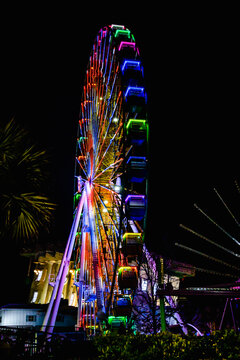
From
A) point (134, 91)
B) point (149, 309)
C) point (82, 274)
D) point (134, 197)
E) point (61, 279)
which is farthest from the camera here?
point (149, 309)

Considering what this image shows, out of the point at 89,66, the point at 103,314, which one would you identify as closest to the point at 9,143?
the point at 103,314

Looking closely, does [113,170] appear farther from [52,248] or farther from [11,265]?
[11,265]

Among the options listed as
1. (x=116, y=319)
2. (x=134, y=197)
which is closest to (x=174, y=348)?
(x=116, y=319)

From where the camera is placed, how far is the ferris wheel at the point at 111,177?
511 inches

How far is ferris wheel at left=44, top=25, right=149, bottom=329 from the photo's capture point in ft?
42.5

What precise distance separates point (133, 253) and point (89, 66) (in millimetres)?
12345

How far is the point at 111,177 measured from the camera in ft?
54.3

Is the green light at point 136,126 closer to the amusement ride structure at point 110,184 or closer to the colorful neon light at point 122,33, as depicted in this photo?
the amusement ride structure at point 110,184

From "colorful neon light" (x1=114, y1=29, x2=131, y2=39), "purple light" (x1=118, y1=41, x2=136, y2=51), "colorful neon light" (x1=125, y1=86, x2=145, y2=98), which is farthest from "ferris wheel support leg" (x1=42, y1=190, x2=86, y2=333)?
"colorful neon light" (x1=114, y1=29, x2=131, y2=39)

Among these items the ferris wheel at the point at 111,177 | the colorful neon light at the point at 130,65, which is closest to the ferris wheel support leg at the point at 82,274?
the ferris wheel at the point at 111,177

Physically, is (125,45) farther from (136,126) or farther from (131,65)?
(136,126)

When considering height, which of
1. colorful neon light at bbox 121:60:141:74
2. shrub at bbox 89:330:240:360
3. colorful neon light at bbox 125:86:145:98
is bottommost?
shrub at bbox 89:330:240:360

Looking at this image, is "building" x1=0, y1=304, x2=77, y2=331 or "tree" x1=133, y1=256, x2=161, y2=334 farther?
"building" x1=0, y1=304, x2=77, y2=331

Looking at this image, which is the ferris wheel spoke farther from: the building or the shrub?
the building
